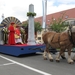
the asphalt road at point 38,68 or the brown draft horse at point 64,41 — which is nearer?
the asphalt road at point 38,68

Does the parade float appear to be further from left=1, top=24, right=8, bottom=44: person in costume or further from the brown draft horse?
the brown draft horse

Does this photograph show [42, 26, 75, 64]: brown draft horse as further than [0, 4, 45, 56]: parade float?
No

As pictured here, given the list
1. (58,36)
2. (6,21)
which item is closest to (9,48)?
(6,21)

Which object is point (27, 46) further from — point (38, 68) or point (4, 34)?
point (38, 68)

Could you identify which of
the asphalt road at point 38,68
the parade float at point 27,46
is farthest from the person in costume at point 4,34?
the asphalt road at point 38,68

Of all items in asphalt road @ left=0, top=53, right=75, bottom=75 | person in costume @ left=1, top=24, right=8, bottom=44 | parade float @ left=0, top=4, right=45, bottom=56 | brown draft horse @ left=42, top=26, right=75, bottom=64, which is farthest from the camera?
person in costume @ left=1, top=24, right=8, bottom=44

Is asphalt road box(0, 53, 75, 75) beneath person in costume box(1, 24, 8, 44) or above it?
beneath

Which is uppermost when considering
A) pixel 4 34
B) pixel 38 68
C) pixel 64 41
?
pixel 4 34

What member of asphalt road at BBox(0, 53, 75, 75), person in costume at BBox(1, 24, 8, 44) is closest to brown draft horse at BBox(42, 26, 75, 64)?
asphalt road at BBox(0, 53, 75, 75)

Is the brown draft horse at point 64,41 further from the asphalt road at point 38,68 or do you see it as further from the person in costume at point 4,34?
the person in costume at point 4,34

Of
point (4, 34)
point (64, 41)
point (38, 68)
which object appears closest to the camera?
point (38, 68)

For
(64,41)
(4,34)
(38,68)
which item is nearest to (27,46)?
(4,34)

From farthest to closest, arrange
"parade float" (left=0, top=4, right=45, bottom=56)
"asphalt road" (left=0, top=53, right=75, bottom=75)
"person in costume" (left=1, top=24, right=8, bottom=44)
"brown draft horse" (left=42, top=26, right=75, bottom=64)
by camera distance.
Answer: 1. "person in costume" (left=1, top=24, right=8, bottom=44)
2. "parade float" (left=0, top=4, right=45, bottom=56)
3. "brown draft horse" (left=42, top=26, right=75, bottom=64)
4. "asphalt road" (left=0, top=53, right=75, bottom=75)

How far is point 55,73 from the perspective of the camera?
16.7 feet
